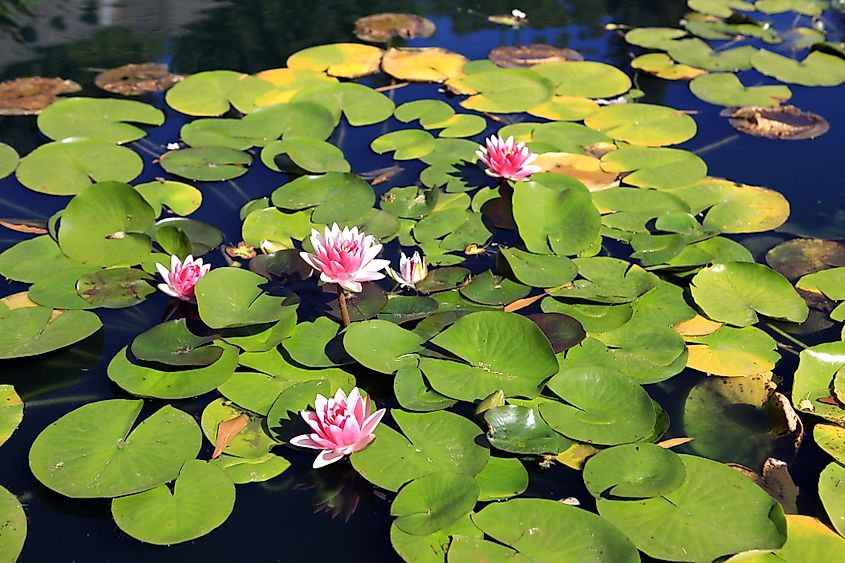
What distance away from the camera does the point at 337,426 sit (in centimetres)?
202

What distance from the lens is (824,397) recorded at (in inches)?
92.6

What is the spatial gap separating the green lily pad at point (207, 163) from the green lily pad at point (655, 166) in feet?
5.57

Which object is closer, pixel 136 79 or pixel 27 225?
pixel 27 225

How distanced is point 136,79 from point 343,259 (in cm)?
277

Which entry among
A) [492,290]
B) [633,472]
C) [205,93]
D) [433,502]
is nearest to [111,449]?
[433,502]

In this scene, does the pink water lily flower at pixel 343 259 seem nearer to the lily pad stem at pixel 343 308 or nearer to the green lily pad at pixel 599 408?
the lily pad stem at pixel 343 308

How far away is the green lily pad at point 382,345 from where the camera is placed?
2346mm

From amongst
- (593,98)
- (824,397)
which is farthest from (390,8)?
(824,397)

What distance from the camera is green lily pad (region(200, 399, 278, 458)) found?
2160 mm

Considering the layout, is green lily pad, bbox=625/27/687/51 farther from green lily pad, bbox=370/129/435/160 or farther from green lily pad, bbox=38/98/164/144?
green lily pad, bbox=38/98/164/144

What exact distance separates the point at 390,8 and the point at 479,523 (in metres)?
4.47

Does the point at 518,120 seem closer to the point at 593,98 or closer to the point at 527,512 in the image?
the point at 593,98

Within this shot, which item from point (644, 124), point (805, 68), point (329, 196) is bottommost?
point (329, 196)

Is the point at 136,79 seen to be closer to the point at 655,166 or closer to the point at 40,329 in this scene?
the point at 40,329
